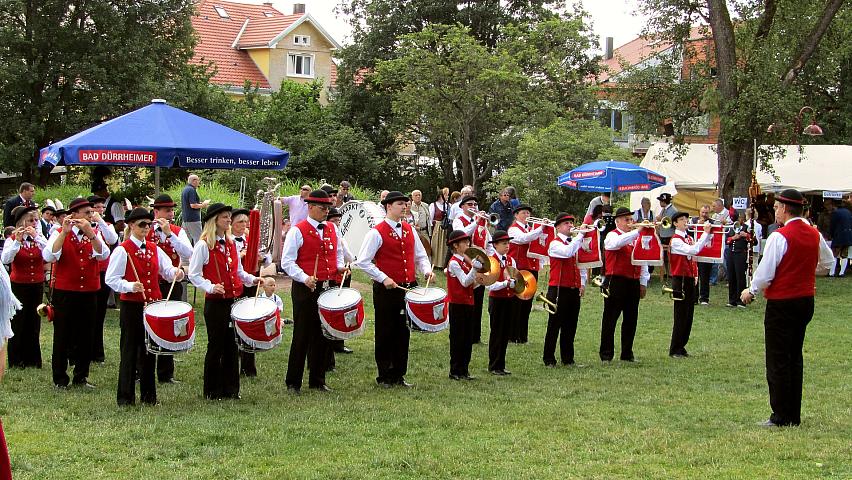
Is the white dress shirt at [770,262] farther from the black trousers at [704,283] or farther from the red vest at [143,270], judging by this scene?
the black trousers at [704,283]

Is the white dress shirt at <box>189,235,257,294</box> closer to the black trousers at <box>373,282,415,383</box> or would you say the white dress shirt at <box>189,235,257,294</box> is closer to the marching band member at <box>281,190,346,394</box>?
the marching band member at <box>281,190,346,394</box>

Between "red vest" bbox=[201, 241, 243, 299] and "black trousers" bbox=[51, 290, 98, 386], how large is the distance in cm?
168

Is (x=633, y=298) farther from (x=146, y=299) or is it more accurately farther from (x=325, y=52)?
(x=325, y=52)

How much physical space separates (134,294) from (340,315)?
1864mm

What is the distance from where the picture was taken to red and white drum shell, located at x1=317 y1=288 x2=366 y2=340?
9586 mm

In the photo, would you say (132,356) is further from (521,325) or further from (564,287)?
(521,325)

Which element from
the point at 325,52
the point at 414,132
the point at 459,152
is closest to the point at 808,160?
the point at 459,152

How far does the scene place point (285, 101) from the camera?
1375 inches

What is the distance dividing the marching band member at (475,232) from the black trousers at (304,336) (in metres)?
3.49

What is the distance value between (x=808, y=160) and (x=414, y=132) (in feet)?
53.9

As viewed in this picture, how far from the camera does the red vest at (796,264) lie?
848cm

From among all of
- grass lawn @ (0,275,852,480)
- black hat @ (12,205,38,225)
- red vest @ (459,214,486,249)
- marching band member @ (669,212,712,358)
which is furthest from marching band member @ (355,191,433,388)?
marching band member @ (669,212,712,358)

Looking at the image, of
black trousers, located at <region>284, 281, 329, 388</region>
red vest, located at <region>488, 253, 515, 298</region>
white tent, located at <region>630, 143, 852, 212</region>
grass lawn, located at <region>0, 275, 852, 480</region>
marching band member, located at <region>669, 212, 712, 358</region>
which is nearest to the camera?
grass lawn, located at <region>0, 275, 852, 480</region>

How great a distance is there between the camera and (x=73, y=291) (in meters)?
10.1
